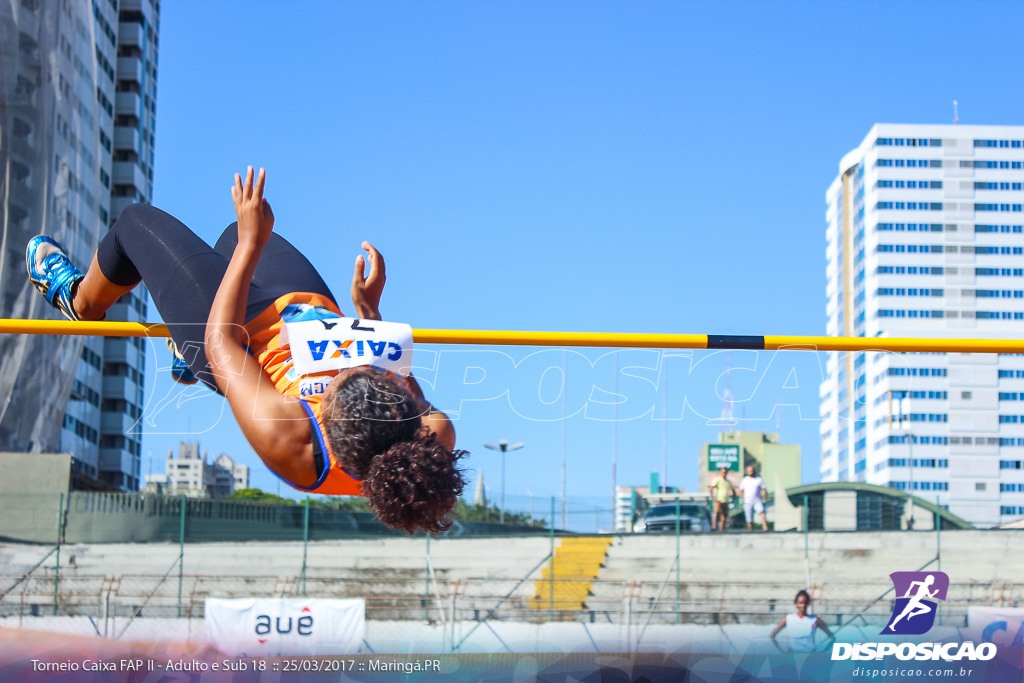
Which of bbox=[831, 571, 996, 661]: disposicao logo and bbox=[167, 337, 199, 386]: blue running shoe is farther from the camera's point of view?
bbox=[831, 571, 996, 661]: disposicao logo

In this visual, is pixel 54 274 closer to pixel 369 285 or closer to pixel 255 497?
pixel 369 285

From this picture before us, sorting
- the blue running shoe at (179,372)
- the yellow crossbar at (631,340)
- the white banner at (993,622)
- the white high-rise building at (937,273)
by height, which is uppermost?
the white high-rise building at (937,273)

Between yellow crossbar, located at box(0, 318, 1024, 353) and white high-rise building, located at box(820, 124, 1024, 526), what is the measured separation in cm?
5521

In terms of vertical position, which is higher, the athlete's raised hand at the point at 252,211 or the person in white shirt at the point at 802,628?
the athlete's raised hand at the point at 252,211

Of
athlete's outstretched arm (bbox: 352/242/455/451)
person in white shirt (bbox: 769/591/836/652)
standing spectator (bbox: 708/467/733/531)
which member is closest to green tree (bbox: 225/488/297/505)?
standing spectator (bbox: 708/467/733/531)

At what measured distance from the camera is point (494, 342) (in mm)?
2775

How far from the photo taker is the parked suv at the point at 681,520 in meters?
10.3

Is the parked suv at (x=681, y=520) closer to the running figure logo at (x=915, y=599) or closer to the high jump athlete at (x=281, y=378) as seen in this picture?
the running figure logo at (x=915, y=599)

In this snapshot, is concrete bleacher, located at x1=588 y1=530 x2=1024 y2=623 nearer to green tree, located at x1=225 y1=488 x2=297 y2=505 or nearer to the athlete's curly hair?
green tree, located at x1=225 y1=488 x2=297 y2=505

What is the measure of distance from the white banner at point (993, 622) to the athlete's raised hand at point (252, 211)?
235 inches

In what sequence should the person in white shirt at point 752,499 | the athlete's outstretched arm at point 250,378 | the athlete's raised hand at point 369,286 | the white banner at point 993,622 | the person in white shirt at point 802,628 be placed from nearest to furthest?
the athlete's outstretched arm at point 250,378, the athlete's raised hand at point 369,286, the white banner at point 993,622, the person in white shirt at point 802,628, the person in white shirt at point 752,499

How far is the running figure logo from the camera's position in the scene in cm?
681

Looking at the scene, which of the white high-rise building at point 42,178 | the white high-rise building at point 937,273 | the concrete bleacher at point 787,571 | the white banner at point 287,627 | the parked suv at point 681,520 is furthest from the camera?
the white high-rise building at point 937,273

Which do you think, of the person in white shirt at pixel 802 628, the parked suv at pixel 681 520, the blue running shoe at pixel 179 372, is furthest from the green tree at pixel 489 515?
the blue running shoe at pixel 179 372
